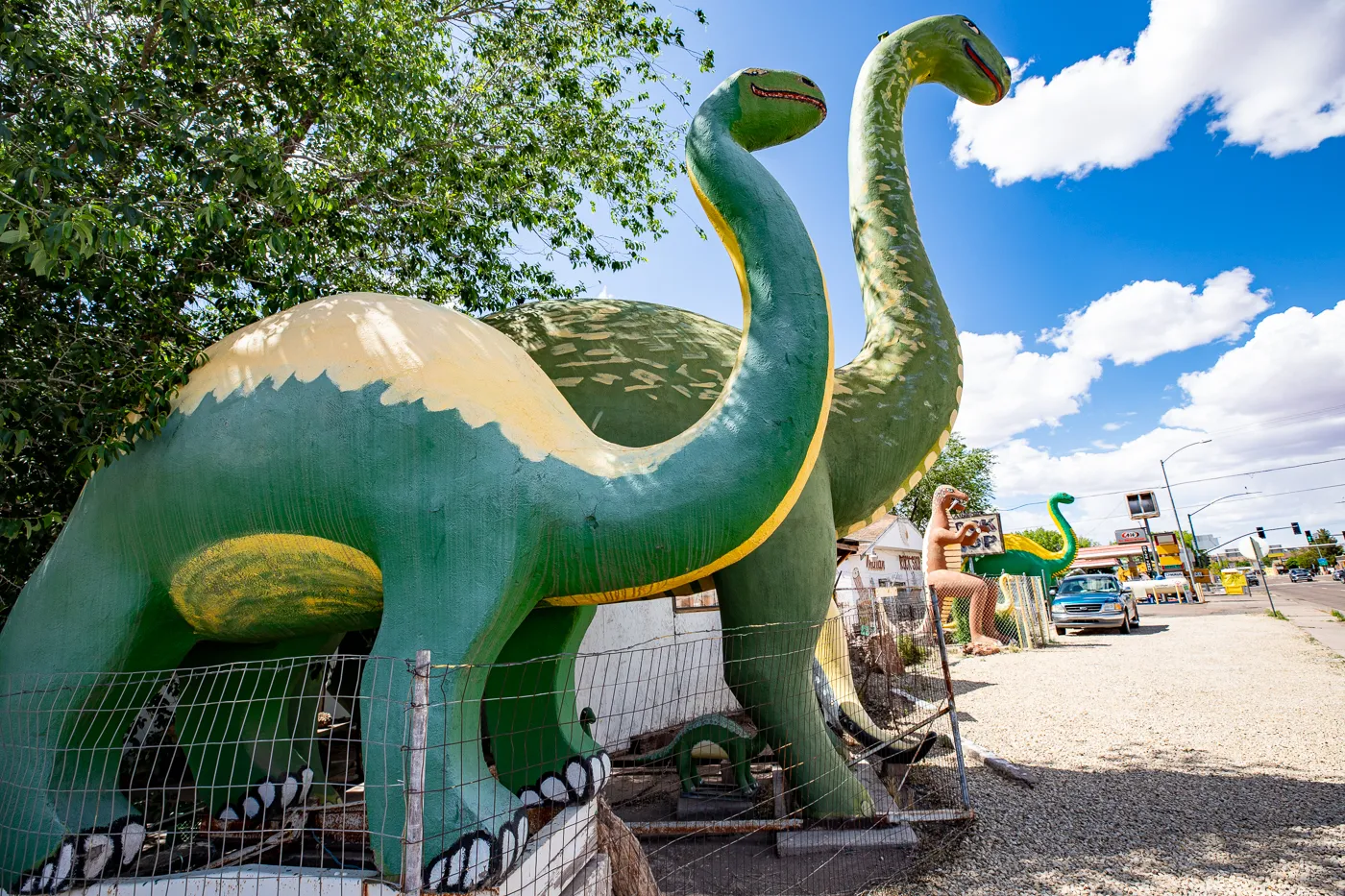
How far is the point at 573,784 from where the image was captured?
309 cm

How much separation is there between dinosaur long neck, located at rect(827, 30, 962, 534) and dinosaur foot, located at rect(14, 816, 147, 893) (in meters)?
3.26

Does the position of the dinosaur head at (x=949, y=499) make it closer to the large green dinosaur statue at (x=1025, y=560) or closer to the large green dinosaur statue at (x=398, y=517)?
the large green dinosaur statue at (x=1025, y=560)

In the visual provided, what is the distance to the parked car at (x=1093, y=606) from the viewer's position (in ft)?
60.0

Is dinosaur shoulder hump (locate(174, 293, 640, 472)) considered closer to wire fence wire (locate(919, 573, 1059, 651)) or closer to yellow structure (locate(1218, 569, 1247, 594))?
wire fence wire (locate(919, 573, 1059, 651))

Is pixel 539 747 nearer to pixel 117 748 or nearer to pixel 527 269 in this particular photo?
pixel 117 748

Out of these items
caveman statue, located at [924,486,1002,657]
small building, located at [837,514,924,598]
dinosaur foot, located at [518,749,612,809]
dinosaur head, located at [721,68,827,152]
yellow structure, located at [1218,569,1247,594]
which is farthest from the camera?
yellow structure, located at [1218,569,1247,594]

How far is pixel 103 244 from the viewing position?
282 cm

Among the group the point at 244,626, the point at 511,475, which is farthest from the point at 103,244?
the point at 511,475

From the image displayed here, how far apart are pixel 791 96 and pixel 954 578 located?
1286cm

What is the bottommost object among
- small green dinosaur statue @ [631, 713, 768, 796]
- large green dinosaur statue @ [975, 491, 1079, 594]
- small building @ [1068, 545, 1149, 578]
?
small green dinosaur statue @ [631, 713, 768, 796]

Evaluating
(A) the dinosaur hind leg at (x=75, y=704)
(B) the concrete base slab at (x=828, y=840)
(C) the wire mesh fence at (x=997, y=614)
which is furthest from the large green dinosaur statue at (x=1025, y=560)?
(A) the dinosaur hind leg at (x=75, y=704)

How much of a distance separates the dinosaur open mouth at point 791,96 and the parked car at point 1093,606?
18.2 metres

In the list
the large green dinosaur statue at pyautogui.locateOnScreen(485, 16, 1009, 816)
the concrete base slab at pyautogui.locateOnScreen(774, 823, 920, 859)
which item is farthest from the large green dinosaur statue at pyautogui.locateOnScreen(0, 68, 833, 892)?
the concrete base slab at pyautogui.locateOnScreen(774, 823, 920, 859)

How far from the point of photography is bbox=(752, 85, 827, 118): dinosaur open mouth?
3.14 meters
